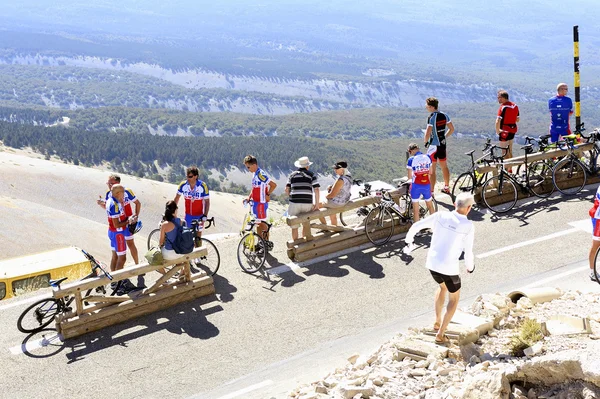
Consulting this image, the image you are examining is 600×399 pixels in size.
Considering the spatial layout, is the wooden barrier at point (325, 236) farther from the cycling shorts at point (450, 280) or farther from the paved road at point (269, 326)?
the cycling shorts at point (450, 280)

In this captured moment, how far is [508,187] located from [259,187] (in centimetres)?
563

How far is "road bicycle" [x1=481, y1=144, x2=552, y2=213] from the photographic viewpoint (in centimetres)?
1483

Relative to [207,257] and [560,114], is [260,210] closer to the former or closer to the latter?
[207,257]

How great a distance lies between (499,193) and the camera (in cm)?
1491

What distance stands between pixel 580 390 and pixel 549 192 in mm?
9293

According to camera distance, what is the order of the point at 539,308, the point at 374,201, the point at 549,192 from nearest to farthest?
the point at 539,308, the point at 374,201, the point at 549,192

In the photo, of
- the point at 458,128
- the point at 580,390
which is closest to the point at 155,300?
the point at 580,390

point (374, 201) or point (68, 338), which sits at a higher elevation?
point (374, 201)

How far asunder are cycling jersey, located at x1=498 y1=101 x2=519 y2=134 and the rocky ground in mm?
7408

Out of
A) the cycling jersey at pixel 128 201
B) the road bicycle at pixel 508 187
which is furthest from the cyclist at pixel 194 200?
the road bicycle at pixel 508 187

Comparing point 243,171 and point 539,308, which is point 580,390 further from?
point 243,171

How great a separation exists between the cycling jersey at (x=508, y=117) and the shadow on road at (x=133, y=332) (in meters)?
8.58

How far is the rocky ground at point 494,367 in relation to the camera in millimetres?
7062

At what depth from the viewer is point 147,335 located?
10.3m
